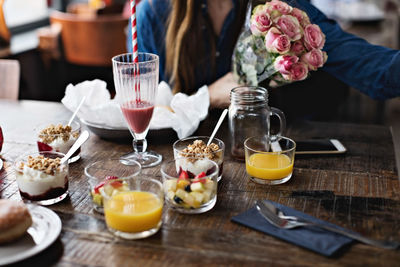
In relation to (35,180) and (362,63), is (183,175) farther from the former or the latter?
(362,63)

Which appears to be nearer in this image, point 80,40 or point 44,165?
point 44,165

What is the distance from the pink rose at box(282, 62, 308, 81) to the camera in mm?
1472

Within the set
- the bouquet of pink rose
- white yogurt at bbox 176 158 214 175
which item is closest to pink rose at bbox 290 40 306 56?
the bouquet of pink rose

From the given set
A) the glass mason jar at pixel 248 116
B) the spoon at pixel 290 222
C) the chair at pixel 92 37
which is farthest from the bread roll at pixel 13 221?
the chair at pixel 92 37

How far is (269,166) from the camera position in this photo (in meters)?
1.35

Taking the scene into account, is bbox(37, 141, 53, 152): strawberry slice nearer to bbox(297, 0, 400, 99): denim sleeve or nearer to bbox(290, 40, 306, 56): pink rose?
bbox(290, 40, 306, 56): pink rose

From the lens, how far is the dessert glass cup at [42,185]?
48.0 inches

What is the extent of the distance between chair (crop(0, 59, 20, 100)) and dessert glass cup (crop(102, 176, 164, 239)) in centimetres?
139

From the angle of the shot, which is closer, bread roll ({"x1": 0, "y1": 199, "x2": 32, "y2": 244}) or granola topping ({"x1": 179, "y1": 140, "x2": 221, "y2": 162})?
bread roll ({"x1": 0, "y1": 199, "x2": 32, "y2": 244})

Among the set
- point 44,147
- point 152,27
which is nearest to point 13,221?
point 44,147

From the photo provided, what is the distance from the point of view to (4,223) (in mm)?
1032

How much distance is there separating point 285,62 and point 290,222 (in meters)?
0.53

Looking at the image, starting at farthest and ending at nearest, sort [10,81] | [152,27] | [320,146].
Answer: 1. [10,81]
2. [152,27]
3. [320,146]

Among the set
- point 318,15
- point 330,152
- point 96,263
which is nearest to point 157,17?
point 318,15
